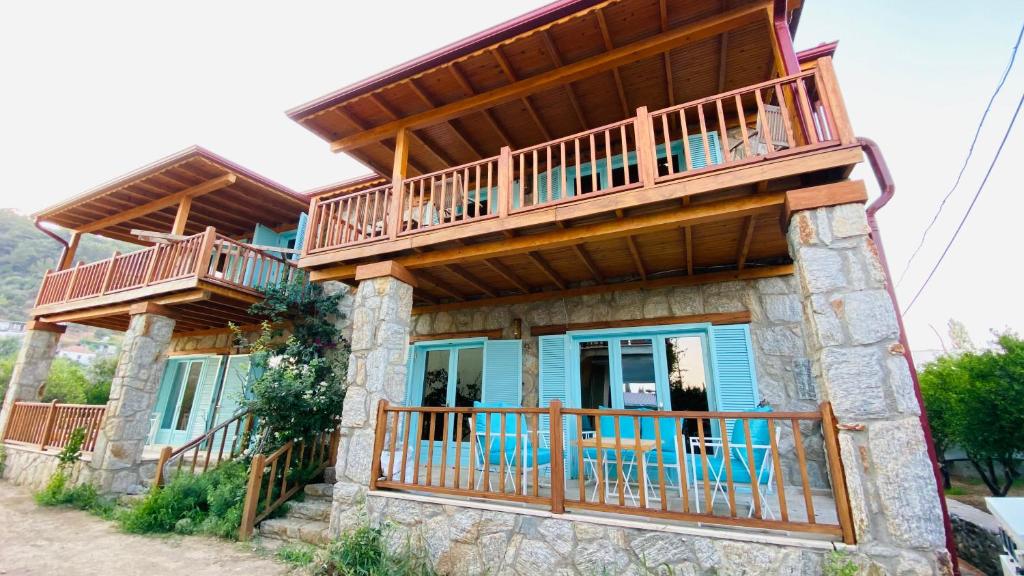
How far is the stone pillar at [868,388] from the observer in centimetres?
259

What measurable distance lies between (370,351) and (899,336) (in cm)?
484

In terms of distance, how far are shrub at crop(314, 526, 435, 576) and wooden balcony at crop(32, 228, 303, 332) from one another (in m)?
5.12

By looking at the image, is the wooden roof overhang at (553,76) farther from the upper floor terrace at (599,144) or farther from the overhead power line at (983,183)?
the overhead power line at (983,183)

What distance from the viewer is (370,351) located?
4.82 metres

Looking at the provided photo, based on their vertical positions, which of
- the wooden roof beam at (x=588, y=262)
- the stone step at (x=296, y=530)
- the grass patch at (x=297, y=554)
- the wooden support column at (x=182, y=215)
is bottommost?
the grass patch at (x=297, y=554)

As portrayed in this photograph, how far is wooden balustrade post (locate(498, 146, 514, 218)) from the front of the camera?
446 cm

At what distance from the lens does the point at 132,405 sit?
273 inches

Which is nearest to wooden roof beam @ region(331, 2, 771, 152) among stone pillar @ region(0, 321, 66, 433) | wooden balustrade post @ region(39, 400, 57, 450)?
wooden balustrade post @ region(39, 400, 57, 450)

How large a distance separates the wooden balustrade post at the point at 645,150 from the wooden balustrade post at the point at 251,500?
544cm

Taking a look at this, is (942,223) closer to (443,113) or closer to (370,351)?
(443,113)

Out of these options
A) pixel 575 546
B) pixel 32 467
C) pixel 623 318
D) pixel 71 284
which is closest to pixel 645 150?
pixel 623 318

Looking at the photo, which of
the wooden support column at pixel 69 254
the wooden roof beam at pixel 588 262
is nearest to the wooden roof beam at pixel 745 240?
the wooden roof beam at pixel 588 262

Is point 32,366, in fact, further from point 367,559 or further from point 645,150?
point 645,150

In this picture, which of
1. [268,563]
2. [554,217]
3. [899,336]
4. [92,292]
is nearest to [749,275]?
[899,336]
